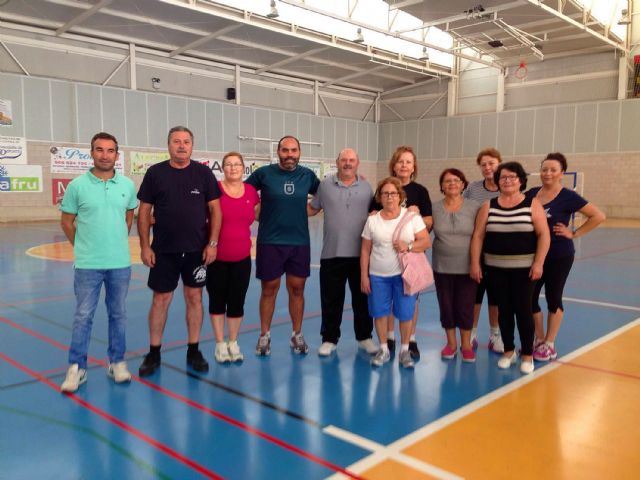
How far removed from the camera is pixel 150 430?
3.30 m

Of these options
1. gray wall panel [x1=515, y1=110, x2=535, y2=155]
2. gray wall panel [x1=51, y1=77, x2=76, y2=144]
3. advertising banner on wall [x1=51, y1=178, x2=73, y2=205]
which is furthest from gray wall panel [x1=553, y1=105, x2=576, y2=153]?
advertising banner on wall [x1=51, y1=178, x2=73, y2=205]

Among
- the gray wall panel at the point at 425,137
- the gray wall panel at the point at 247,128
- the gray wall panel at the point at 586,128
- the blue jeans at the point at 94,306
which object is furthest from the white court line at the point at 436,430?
the gray wall panel at the point at 425,137

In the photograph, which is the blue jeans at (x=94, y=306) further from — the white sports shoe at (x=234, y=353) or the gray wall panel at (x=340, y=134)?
the gray wall panel at (x=340, y=134)

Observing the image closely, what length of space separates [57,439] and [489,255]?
335cm

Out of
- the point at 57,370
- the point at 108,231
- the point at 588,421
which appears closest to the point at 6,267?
the point at 57,370

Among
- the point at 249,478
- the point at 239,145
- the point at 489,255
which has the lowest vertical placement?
the point at 249,478

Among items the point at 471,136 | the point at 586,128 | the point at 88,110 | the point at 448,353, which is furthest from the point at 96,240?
the point at 471,136

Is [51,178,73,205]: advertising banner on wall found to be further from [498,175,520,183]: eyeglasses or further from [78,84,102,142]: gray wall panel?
[498,175,520,183]: eyeglasses

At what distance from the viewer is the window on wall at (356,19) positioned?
18.4 metres

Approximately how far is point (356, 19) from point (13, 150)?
12417 mm

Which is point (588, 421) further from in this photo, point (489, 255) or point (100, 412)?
point (100, 412)

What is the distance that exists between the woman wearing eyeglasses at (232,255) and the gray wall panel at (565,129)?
72.0 ft

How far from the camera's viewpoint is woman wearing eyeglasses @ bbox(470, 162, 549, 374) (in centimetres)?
426

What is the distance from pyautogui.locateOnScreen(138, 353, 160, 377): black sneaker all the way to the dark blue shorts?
42.4 inches
